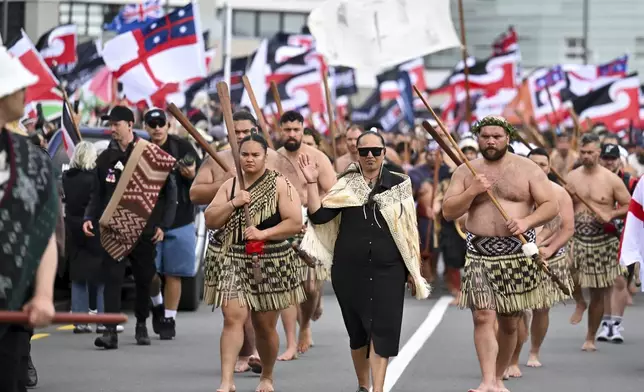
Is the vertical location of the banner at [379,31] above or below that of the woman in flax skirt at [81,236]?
above

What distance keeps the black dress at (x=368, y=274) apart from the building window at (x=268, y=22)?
72987 mm

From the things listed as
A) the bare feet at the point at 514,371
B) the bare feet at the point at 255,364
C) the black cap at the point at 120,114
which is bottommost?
the bare feet at the point at 514,371

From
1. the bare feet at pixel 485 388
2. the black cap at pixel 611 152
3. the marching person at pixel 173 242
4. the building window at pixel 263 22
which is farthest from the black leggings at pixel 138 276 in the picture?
the building window at pixel 263 22

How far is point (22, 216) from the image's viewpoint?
21.0ft

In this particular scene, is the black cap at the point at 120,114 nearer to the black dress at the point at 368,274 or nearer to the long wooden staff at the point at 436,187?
the black dress at the point at 368,274

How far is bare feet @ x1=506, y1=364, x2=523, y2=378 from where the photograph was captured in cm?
1248

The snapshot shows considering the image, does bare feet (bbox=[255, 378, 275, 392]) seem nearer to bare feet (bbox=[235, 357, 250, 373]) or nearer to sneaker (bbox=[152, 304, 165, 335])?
bare feet (bbox=[235, 357, 250, 373])

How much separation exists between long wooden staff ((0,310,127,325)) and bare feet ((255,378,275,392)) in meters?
5.07

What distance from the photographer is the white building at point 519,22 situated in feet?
250

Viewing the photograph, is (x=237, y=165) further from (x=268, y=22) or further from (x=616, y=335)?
(x=268, y=22)

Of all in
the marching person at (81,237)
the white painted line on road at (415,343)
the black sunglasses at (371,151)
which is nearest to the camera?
the black sunglasses at (371,151)

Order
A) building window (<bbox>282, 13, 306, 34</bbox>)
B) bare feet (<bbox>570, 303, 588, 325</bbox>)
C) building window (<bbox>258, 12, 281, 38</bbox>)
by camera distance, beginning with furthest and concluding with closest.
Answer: building window (<bbox>258, 12, 281, 38</bbox>)
building window (<bbox>282, 13, 306, 34</bbox>)
bare feet (<bbox>570, 303, 588, 325</bbox>)

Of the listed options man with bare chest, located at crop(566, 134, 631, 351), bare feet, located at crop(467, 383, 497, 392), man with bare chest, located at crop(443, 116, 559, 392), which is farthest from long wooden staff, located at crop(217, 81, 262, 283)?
man with bare chest, located at crop(566, 134, 631, 351)

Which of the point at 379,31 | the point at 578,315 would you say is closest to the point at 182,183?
the point at 578,315
